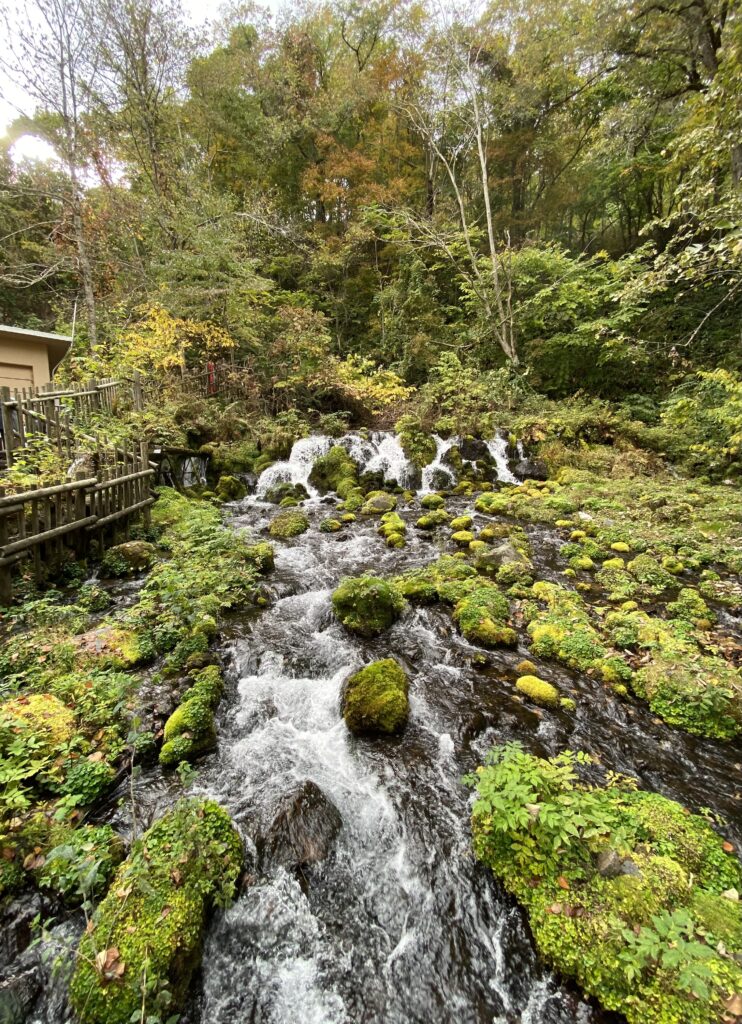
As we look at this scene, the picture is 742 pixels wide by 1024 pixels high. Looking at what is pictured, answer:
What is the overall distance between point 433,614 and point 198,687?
10.5 feet

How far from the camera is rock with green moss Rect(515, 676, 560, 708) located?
436 cm

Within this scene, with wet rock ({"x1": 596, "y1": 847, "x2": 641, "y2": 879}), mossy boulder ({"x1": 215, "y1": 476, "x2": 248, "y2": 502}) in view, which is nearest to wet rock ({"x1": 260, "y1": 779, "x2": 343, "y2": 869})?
wet rock ({"x1": 596, "y1": 847, "x2": 641, "y2": 879})

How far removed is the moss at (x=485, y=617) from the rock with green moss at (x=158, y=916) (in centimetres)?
344

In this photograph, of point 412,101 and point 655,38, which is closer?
point 655,38

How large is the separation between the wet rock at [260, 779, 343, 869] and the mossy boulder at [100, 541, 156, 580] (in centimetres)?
477

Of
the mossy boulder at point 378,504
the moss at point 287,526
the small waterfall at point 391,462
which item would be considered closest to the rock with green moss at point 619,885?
the moss at point 287,526

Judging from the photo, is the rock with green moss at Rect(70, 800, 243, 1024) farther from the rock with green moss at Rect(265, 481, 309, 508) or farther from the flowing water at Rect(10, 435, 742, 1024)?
the rock with green moss at Rect(265, 481, 309, 508)

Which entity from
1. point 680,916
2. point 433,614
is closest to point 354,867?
point 680,916

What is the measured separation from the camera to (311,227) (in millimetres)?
20203

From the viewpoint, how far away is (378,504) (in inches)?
423

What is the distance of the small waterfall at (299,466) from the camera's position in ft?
41.1

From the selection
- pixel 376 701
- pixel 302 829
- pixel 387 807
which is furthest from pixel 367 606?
pixel 302 829

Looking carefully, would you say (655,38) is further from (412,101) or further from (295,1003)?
(295,1003)

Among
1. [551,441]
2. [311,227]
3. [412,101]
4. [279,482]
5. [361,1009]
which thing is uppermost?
[412,101]
